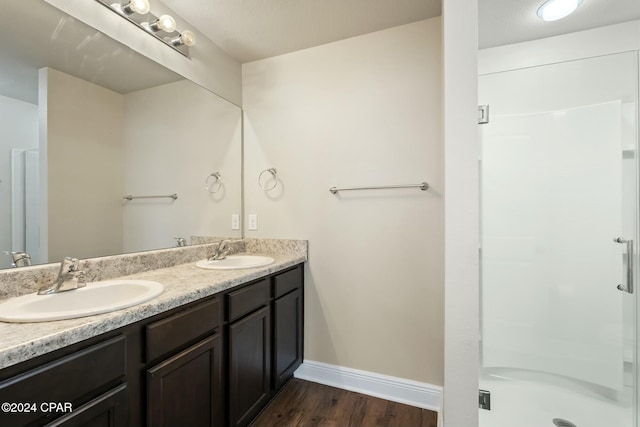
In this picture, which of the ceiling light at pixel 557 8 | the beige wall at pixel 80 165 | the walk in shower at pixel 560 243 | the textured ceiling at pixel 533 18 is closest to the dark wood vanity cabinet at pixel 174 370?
the beige wall at pixel 80 165

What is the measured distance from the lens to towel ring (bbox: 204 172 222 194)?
204cm

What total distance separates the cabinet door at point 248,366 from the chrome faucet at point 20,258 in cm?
85

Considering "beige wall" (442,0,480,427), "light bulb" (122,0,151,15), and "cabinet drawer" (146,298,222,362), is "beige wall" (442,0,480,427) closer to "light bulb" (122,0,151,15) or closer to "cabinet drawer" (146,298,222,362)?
"cabinet drawer" (146,298,222,362)

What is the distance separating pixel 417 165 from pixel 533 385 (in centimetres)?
163

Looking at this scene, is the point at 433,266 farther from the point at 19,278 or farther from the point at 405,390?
the point at 19,278

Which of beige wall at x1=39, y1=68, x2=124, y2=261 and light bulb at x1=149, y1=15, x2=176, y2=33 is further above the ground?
light bulb at x1=149, y1=15, x2=176, y2=33

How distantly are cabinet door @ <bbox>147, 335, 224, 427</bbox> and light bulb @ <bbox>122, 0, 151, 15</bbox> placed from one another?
5.41 feet

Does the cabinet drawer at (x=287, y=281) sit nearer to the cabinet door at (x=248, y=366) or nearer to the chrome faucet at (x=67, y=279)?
the cabinet door at (x=248, y=366)

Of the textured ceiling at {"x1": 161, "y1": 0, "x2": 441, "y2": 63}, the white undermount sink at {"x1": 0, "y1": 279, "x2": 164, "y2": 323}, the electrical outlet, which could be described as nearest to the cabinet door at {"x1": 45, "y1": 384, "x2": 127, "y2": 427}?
the white undermount sink at {"x1": 0, "y1": 279, "x2": 164, "y2": 323}

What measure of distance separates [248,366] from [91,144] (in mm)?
1355

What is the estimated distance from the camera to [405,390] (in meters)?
1.78

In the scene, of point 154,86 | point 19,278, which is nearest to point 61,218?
point 19,278

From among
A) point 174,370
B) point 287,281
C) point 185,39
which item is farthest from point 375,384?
point 185,39

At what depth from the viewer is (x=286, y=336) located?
5.95ft
